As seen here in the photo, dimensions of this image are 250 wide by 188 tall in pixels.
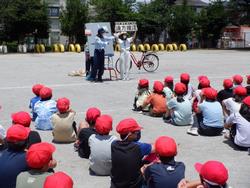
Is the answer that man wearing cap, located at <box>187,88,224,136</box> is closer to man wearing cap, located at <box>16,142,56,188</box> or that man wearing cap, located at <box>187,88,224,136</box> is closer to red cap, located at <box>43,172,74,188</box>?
man wearing cap, located at <box>16,142,56,188</box>

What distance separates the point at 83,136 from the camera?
6453 mm

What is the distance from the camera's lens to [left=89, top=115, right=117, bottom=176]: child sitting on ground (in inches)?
226

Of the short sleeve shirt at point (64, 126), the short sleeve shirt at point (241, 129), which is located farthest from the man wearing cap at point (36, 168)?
the short sleeve shirt at point (241, 129)

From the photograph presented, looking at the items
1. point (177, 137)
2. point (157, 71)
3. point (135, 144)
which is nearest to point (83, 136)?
point (135, 144)

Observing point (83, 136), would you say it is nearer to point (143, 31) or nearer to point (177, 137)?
point (177, 137)

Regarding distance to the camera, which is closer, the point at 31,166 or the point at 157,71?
the point at 31,166

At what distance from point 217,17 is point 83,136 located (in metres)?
39.7

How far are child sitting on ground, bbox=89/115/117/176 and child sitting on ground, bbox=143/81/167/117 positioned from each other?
11.6ft

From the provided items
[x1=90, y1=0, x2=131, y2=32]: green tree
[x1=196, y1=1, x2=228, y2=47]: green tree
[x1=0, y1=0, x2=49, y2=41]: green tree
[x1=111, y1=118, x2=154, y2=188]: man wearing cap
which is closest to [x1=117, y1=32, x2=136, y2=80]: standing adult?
[x1=111, y1=118, x2=154, y2=188]: man wearing cap

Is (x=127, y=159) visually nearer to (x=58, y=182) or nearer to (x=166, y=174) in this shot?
(x=166, y=174)

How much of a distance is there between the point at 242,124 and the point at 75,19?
37.0 metres

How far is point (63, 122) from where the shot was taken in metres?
7.30

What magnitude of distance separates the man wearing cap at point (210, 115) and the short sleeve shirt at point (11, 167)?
390 centimetres

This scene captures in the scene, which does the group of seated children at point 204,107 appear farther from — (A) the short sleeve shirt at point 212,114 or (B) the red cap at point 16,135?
(B) the red cap at point 16,135
